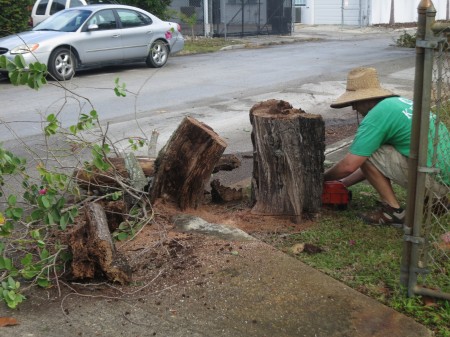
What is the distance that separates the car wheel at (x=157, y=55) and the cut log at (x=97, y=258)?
1213 cm

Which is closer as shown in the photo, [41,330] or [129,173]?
[41,330]

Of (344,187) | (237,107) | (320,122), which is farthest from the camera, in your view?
(237,107)

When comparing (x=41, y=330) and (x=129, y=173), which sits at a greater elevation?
(x=129, y=173)

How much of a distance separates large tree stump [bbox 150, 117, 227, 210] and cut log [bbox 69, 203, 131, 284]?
109cm

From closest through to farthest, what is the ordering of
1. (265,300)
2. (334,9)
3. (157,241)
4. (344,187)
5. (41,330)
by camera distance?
(41,330) → (265,300) → (157,241) → (344,187) → (334,9)

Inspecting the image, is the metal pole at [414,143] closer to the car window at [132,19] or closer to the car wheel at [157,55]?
the car window at [132,19]

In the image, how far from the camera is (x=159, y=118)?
9.73 m

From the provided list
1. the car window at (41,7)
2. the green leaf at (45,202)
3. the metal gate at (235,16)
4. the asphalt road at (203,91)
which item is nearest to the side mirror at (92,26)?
the asphalt road at (203,91)

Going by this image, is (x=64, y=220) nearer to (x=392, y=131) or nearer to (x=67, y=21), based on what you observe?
(x=392, y=131)

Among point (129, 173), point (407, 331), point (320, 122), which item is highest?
point (320, 122)

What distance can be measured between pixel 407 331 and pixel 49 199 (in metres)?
2.22

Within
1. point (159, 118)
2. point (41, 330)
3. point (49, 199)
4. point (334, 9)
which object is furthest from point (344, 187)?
point (334, 9)

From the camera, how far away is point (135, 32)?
A: 15227 mm

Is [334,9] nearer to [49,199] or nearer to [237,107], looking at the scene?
[237,107]
